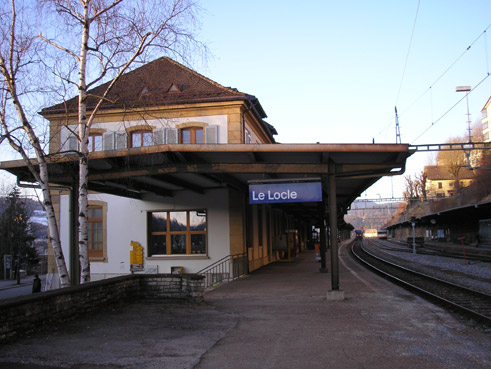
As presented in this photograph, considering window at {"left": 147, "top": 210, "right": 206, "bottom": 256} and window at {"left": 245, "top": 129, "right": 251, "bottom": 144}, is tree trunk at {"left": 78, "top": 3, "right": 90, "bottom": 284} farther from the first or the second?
window at {"left": 245, "top": 129, "right": 251, "bottom": 144}

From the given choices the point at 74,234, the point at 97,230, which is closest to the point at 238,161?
the point at 74,234

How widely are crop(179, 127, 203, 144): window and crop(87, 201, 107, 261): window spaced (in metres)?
4.67

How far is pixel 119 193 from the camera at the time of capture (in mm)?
17500

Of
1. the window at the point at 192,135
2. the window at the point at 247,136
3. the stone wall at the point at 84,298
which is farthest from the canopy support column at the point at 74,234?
the window at the point at 247,136

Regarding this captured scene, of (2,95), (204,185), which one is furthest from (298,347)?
(204,185)

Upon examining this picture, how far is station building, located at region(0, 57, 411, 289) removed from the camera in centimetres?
1184

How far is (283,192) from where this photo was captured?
1194 centimetres

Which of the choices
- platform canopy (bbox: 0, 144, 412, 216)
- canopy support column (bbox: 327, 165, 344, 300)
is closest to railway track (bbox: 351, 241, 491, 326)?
canopy support column (bbox: 327, 165, 344, 300)

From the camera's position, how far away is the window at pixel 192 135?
2052 centimetres

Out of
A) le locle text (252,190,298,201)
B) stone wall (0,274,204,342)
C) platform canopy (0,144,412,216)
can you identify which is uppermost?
platform canopy (0,144,412,216)

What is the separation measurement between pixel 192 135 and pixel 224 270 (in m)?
6.26

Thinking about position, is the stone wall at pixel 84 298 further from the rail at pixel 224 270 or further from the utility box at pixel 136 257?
the utility box at pixel 136 257

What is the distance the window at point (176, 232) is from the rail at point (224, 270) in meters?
Answer: 1.07

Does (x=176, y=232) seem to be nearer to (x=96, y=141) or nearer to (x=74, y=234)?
(x=96, y=141)
